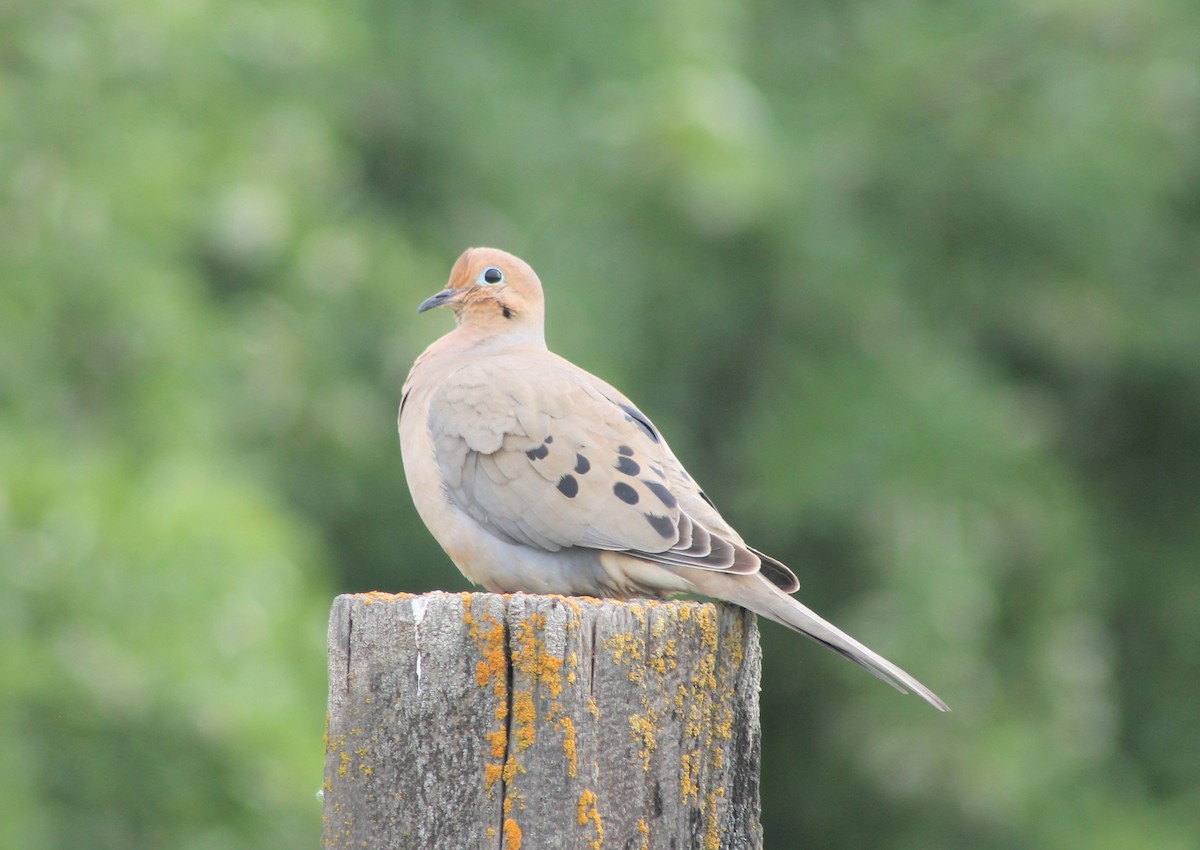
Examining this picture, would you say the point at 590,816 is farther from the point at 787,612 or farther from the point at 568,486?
the point at 568,486

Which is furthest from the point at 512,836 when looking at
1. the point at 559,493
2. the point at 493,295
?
the point at 493,295

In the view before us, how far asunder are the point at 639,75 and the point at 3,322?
130 inches

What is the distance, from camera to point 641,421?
392 centimetres

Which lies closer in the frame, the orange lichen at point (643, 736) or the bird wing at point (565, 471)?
the orange lichen at point (643, 736)

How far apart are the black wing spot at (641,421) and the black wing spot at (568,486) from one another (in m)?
0.31

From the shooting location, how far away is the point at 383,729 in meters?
2.57

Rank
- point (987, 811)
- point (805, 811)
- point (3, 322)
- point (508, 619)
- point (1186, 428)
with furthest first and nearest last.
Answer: point (1186, 428)
point (805, 811)
point (987, 811)
point (3, 322)
point (508, 619)

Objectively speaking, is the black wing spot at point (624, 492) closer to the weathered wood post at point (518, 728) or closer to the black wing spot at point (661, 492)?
the black wing spot at point (661, 492)

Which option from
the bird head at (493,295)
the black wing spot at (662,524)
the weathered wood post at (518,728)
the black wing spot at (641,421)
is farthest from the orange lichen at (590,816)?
the bird head at (493,295)

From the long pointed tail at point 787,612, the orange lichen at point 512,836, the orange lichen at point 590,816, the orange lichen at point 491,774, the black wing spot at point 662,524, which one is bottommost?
the orange lichen at point 512,836

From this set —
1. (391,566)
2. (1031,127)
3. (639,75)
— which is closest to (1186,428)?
(1031,127)

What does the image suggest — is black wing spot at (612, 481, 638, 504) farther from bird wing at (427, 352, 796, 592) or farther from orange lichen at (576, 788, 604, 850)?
orange lichen at (576, 788, 604, 850)

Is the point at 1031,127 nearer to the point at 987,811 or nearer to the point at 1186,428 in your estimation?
the point at 1186,428

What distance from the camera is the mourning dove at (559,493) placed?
3.46m
